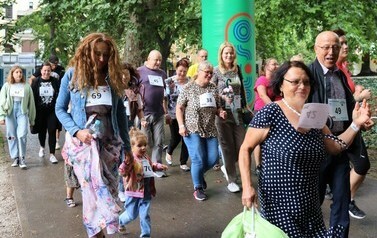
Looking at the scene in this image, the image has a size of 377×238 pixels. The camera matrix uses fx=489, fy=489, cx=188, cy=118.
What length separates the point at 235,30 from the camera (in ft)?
27.9

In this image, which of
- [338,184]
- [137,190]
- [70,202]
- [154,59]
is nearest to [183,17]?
[154,59]

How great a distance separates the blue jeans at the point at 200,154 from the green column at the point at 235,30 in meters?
2.41

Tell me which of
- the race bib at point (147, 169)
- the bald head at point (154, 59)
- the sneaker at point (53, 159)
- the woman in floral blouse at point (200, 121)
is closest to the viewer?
the race bib at point (147, 169)

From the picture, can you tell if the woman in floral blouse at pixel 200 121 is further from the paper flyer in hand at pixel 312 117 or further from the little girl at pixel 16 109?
the little girl at pixel 16 109

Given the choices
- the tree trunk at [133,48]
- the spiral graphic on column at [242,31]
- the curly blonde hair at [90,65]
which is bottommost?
the curly blonde hair at [90,65]

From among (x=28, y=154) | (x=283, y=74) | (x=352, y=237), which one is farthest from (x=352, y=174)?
(x=28, y=154)

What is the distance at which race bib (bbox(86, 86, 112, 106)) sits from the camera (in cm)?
402

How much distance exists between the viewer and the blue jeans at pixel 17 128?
855 centimetres

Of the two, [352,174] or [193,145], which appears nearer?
[352,174]

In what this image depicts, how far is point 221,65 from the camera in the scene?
6.52 m

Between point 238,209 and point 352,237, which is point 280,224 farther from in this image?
point 238,209

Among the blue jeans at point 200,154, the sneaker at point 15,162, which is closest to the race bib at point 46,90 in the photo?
the sneaker at point 15,162

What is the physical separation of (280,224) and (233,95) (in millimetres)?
3521

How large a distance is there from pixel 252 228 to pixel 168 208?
124 inches
